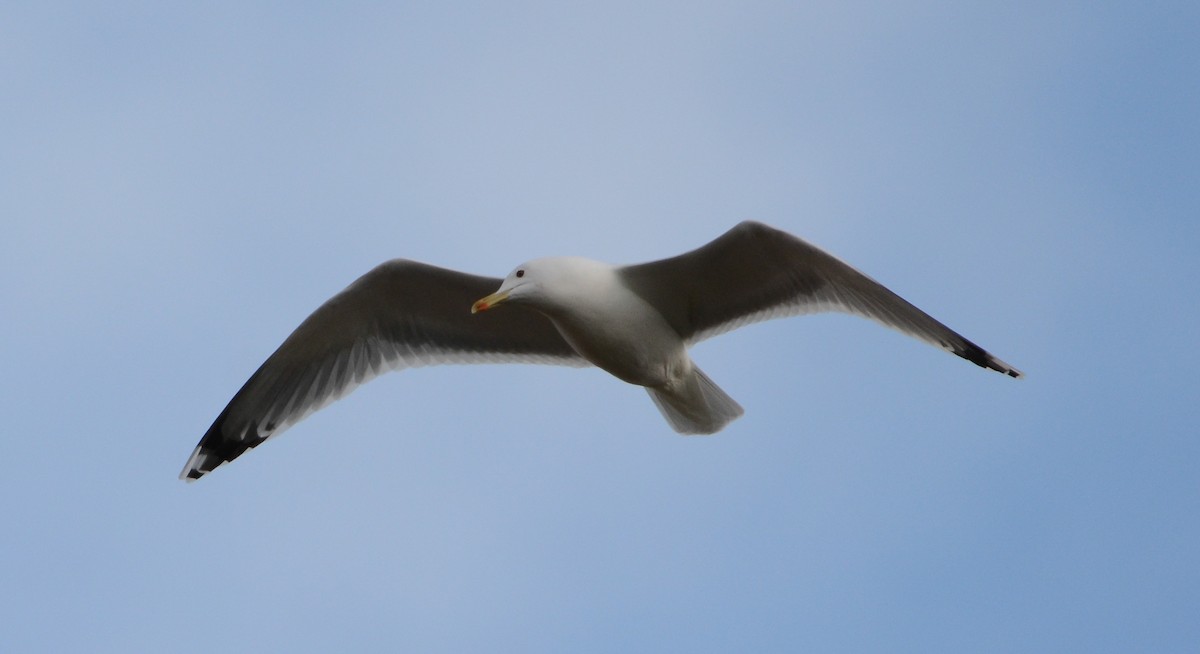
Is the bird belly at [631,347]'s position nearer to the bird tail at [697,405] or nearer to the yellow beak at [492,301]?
the bird tail at [697,405]

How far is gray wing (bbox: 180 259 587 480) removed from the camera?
6.15m

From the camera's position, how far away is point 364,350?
6.26m

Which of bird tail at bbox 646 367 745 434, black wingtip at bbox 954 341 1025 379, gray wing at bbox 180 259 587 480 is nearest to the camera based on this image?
black wingtip at bbox 954 341 1025 379

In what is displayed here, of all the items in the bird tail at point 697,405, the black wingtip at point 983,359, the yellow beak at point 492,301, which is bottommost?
the bird tail at point 697,405

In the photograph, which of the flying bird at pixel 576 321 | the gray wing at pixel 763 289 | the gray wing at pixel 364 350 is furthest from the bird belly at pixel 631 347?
the gray wing at pixel 364 350

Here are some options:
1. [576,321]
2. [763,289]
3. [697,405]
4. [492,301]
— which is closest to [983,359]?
[763,289]

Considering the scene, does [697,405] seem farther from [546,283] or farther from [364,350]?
[364,350]

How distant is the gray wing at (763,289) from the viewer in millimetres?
5406

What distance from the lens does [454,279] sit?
236 inches

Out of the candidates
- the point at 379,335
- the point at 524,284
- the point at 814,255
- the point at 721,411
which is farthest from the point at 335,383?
the point at 814,255

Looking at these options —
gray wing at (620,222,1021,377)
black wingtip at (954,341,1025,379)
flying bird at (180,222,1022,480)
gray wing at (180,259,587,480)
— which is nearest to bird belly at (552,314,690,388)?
flying bird at (180,222,1022,480)

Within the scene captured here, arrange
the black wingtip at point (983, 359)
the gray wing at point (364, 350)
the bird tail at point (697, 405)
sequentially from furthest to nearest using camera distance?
the gray wing at point (364, 350), the bird tail at point (697, 405), the black wingtip at point (983, 359)

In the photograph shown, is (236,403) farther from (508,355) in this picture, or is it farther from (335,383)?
(508,355)

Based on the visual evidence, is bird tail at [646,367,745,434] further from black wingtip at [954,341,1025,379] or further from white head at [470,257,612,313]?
black wingtip at [954,341,1025,379]
